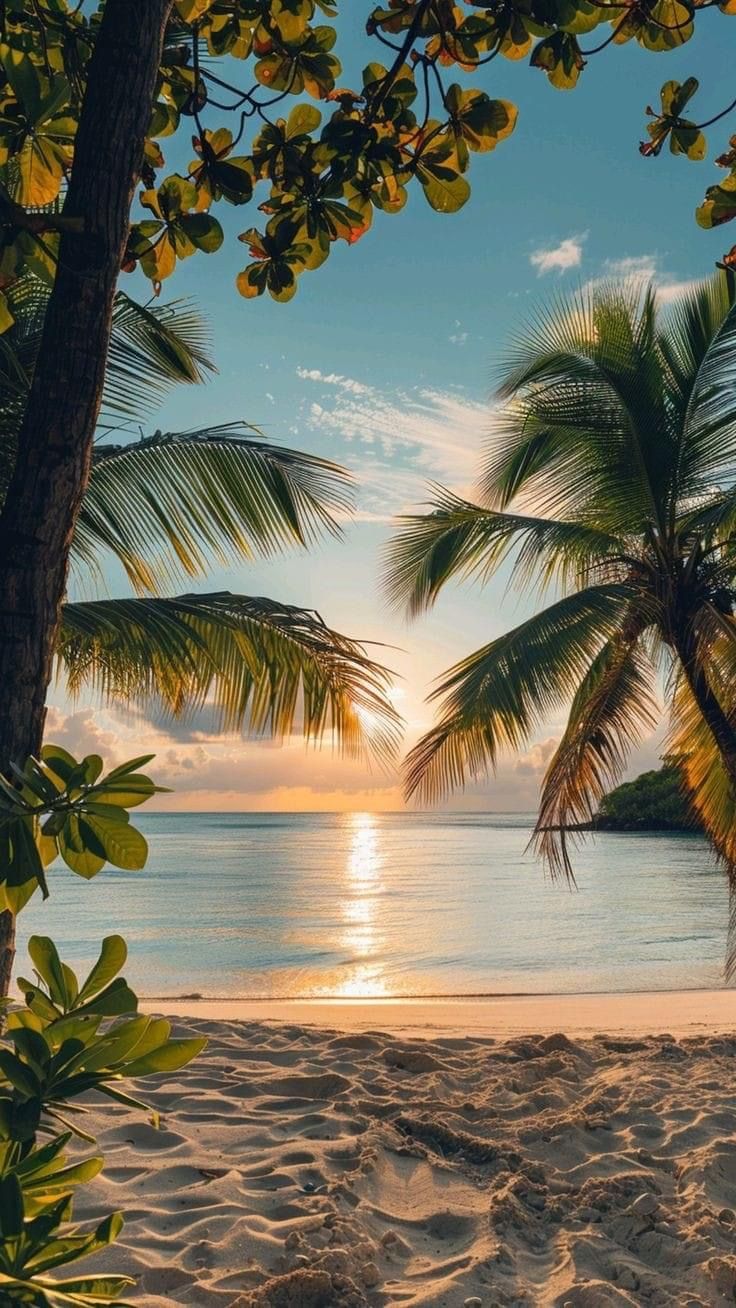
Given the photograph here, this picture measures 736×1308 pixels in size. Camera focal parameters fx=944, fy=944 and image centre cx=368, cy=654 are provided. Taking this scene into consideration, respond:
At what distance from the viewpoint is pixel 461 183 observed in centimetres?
206

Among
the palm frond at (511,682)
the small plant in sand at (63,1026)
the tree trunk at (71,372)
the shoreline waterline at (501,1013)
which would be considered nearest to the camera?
the small plant in sand at (63,1026)

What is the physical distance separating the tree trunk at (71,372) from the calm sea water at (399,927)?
1110 centimetres

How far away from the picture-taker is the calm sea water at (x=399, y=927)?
13094 millimetres

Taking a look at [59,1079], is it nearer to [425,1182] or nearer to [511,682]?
[425,1182]

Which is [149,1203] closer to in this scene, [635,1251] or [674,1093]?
[635,1251]

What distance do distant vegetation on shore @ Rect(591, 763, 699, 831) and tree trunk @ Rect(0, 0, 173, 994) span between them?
4789 cm

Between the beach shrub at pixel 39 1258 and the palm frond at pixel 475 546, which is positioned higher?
the palm frond at pixel 475 546

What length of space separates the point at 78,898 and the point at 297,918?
800 centimetres

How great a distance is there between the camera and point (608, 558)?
6.42m

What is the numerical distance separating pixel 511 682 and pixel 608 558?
4.48 ft

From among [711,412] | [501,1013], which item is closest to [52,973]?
[711,412]

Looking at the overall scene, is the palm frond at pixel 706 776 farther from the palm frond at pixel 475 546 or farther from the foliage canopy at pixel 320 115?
the foliage canopy at pixel 320 115

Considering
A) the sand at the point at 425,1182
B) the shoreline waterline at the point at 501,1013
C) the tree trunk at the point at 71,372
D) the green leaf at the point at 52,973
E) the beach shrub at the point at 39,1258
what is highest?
the tree trunk at the point at 71,372

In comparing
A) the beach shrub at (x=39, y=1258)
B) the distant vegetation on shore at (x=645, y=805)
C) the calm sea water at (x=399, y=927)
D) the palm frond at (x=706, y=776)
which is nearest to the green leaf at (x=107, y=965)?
the beach shrub at (x=39, y=1258)
